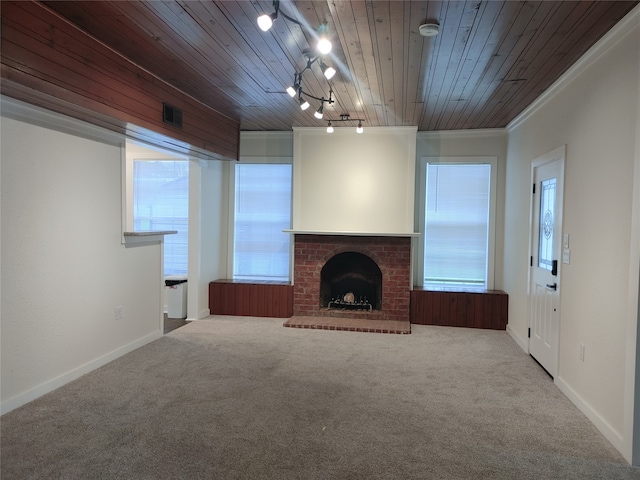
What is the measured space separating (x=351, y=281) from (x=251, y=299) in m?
1.44

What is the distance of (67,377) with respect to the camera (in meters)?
3.33

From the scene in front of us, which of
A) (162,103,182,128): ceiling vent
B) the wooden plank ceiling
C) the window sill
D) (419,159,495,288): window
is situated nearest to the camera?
the wooden plank ceiling

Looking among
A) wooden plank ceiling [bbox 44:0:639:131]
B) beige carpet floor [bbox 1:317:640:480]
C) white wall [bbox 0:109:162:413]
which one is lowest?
beige carpet floor [bbox 1:317:640:480]

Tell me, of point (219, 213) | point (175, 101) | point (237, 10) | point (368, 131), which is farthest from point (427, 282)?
point (237, 10)

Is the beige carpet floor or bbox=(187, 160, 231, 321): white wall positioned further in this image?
bbox=(187, 160, 231, 321): white wall

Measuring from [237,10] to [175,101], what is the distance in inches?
68.0

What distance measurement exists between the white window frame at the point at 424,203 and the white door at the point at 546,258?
1367mm

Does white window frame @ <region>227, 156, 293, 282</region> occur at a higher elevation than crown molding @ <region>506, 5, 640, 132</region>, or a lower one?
lower

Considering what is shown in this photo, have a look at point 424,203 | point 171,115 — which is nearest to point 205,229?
point 171,115

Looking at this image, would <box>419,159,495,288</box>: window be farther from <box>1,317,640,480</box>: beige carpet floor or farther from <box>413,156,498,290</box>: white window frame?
<box>1,317,640,480</box>: beige carpet floor

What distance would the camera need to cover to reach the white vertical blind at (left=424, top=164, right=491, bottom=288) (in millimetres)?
5637

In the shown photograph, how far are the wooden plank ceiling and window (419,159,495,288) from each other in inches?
55.8

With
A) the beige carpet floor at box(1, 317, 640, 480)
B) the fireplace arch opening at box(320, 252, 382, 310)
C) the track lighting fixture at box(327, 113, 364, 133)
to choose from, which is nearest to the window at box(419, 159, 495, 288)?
the fireplace arch opening at box(320, 252, 382, 310)

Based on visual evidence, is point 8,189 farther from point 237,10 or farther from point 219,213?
point 219,213
